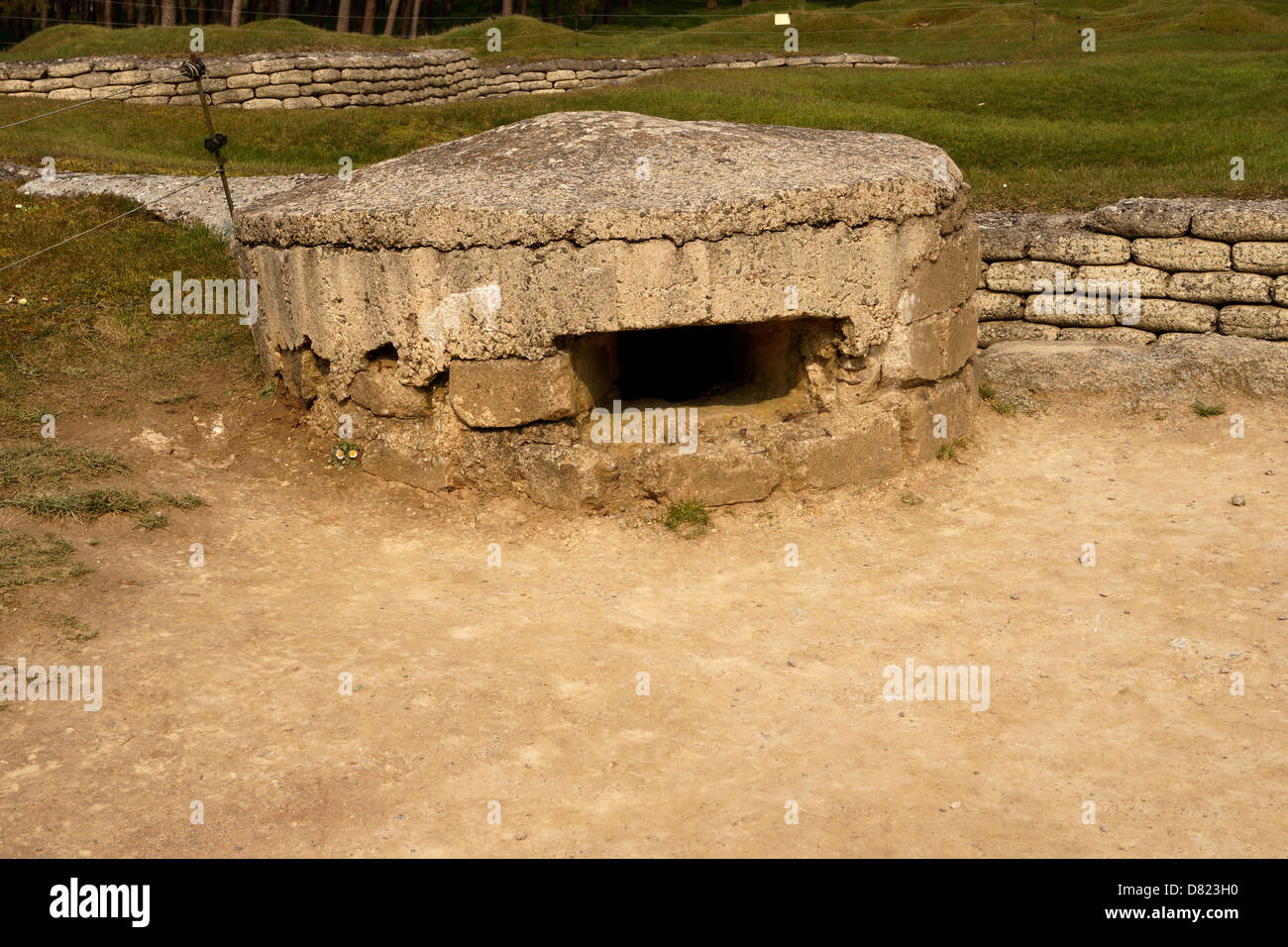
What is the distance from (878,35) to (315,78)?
48.2 ft

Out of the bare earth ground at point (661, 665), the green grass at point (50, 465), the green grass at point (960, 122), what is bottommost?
the bare earth ground at point (661, 665)

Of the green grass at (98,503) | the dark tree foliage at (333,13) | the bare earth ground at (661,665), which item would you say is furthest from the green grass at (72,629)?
the dark tree foliage at (333,13)

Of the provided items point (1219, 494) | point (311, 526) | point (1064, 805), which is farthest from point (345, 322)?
point (1219, 494)

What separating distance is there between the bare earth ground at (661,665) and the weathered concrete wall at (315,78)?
1338 centimetres

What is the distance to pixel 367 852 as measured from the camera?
4387 mm

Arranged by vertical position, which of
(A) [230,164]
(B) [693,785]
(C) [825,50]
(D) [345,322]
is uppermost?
(C) [825,50]

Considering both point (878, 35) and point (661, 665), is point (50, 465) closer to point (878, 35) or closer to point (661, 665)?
point (661, 665)

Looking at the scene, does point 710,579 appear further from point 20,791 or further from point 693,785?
point 20,791

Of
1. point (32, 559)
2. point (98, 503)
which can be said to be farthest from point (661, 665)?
point (98, 503)

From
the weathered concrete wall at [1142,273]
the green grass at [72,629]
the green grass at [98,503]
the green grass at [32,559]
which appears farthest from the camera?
the weathered concrete wall at [1142,273]

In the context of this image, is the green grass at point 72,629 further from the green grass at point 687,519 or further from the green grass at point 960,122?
the green grass at point 960,122

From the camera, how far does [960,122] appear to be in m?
16.0

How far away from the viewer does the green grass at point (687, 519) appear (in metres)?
7.47

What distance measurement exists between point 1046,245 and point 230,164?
9.60m
